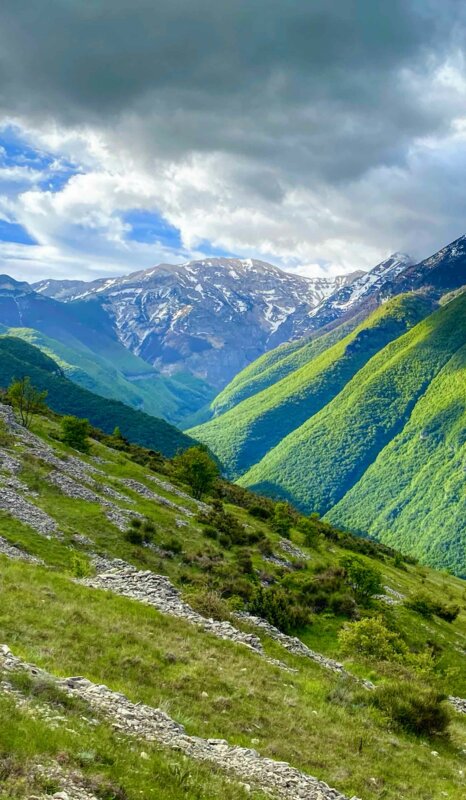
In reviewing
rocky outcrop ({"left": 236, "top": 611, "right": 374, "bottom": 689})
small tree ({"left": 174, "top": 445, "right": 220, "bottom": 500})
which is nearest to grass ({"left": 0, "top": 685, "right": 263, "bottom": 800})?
rocky outcrop ({"left": 236, "top": 611, "right": 374, "bottom": 689})

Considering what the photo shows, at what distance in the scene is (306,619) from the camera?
1576 inches

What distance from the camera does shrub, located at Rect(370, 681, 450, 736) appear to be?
22719 millimetres

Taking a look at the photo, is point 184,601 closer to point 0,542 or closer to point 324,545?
point 0,542

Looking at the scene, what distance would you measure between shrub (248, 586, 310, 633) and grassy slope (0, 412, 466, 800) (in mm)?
6777

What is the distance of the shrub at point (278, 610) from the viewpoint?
3619 cm

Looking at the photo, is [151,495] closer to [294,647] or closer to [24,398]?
[294,647]

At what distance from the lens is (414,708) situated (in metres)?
23.0

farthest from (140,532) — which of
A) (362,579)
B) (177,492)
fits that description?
(362,579)

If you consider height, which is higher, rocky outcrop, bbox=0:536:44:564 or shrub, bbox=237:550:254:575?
shrub, bbox=237:550:254:575

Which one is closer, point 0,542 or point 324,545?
point 0,542

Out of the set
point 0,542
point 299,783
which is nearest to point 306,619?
point 0,542

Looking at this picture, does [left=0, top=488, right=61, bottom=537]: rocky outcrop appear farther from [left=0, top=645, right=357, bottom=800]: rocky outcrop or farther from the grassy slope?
[left=0, top=645, right=357, bottom=800]: rocky outcrop

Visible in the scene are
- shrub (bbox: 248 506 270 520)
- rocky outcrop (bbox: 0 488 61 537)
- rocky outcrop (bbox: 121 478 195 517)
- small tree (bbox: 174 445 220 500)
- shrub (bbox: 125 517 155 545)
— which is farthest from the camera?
shrub (bbox: 248 506 270 520)

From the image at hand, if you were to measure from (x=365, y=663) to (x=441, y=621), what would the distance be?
33.6 meters
